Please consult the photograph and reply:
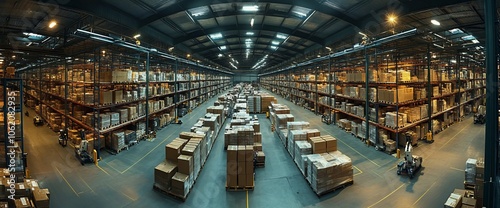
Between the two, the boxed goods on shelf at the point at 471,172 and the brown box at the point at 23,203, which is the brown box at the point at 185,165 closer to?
the brown box at the point at 23,203

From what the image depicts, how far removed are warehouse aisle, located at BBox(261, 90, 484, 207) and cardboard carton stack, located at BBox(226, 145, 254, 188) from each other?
123 cm

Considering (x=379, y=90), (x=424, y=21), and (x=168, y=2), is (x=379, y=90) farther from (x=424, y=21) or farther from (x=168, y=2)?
(x=168, y=2)

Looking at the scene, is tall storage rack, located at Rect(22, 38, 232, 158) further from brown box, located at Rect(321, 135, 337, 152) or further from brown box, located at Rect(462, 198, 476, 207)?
brown box, located at Rect(462, 198, 476, 207)

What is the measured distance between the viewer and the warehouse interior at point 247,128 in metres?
5.30

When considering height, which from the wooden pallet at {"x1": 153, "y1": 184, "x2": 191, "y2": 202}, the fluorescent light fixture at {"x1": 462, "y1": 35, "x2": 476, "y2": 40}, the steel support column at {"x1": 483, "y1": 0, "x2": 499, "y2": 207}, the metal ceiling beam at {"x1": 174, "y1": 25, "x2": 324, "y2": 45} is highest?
the metal ceiling beam at {"x1": 174, "y1": 25, "x2": 324, "y2": 45}

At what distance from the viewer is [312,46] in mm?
18953

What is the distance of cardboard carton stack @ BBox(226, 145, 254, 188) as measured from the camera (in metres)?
5.72

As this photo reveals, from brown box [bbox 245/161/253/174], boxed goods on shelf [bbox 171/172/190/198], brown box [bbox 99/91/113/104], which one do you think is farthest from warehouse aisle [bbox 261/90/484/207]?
brown box [bbox 99/91/113/104]

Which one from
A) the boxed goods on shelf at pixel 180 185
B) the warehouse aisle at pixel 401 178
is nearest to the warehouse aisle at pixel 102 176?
the boxed goods on shelf at pixel 180 185

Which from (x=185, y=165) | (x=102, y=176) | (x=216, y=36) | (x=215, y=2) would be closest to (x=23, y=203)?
(x=102, y=176)

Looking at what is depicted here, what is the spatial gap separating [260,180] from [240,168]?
0.85 m

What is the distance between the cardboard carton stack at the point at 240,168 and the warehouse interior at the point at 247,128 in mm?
28

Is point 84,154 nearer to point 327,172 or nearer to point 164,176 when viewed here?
point 164,176

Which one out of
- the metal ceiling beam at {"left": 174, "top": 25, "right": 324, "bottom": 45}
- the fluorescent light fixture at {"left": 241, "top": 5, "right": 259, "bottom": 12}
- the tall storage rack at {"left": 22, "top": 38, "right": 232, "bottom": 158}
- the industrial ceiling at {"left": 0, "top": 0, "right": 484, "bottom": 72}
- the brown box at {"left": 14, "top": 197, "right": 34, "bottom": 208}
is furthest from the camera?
the metal ceiling beam at {"left": 174, "top": 25, "right": 324, "bottom": 45}
